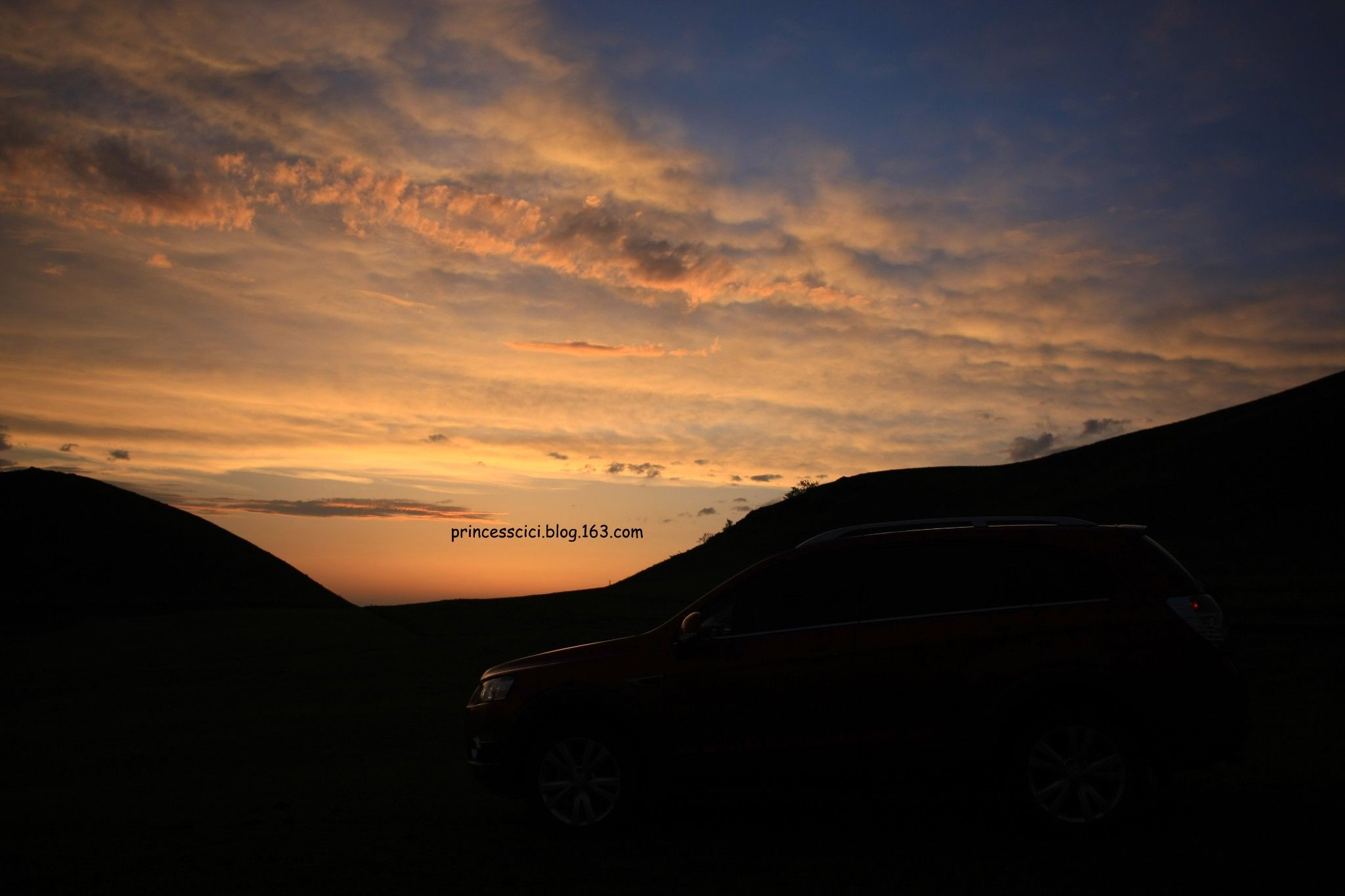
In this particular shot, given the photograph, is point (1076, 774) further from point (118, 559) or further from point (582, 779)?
point (118, 559)

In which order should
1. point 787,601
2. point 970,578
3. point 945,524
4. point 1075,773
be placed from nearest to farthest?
1. point 1075,773
2. point 970,578
3. point 787,601
4. point 945,524

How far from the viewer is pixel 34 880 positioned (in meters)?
6.29

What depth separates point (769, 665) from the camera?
6988 millimetres

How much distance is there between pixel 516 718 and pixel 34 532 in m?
81.5

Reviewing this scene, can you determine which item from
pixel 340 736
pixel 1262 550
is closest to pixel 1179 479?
pixel 1262 550

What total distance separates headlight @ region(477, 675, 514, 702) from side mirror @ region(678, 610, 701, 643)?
1341 mm

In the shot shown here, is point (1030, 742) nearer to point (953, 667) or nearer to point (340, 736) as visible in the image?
point (953, 667)

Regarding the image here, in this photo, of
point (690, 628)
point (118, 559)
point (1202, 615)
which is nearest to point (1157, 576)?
point (1202, 615)

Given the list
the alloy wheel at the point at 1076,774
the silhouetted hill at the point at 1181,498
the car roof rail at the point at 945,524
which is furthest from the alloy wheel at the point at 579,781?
the silhouetted hill at the point at 1181,498

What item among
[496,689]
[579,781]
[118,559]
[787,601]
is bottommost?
[579,781]

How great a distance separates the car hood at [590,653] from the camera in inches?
289

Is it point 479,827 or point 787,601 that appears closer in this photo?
point 787,601

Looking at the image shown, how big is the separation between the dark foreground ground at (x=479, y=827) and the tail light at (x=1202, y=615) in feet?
4.02

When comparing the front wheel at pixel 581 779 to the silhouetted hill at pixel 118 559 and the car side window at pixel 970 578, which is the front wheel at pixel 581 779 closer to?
the car side window at pixel 970 578
